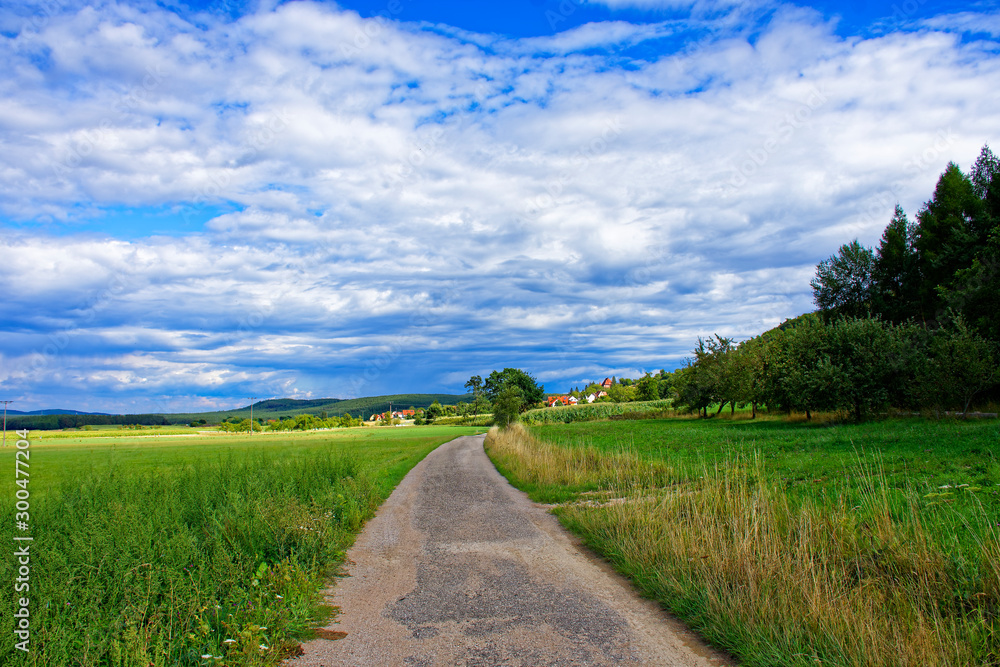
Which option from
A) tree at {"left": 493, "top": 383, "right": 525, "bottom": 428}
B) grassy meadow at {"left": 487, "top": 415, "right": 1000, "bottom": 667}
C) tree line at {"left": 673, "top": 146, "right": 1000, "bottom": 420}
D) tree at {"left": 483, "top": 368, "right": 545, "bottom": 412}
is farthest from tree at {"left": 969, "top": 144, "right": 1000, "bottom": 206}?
tree at {"left": 483, "top": 368, "right": 545, "bottom": 412}

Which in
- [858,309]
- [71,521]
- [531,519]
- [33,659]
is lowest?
[531,519]

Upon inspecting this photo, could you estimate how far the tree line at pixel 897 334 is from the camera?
30.6m

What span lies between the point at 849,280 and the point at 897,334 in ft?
135

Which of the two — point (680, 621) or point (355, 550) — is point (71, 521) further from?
point (680, 621)

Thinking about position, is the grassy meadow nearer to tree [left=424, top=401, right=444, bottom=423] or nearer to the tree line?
the tree line

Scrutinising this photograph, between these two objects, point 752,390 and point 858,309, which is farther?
point 858,309

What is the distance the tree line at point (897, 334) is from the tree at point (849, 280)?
0.37ft

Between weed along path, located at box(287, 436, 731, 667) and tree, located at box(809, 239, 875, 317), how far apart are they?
7382cm

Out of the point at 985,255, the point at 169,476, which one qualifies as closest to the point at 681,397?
the point at 985,255

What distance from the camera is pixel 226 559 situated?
21.4 ft

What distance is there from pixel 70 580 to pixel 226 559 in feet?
5.35

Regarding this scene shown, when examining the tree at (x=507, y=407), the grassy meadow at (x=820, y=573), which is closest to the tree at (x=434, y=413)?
the tree at (x=507, y=407)

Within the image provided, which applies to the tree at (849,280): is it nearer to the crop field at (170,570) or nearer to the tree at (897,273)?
the tree at (897,273)

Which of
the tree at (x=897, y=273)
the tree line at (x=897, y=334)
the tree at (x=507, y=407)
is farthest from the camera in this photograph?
the tree at (x=897, y=273)
